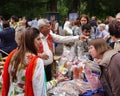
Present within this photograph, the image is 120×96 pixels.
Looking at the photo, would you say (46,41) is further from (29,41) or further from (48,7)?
(48,7)

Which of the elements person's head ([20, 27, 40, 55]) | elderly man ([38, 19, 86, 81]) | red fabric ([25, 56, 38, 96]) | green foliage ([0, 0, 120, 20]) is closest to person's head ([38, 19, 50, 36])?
elderly man ([38, 19, 86, 81])

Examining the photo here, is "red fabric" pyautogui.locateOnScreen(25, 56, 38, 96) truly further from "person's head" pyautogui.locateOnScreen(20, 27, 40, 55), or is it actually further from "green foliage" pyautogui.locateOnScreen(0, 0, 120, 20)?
"green foliage" pyautogui.locateOnScreen(0, 0, 120, 20)

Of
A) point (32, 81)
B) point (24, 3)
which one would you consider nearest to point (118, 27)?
point (32, 81)

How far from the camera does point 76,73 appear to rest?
531 centimetres

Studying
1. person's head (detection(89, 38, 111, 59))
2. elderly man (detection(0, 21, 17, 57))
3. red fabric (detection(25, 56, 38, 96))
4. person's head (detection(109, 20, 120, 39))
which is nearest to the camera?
red fabric (detection(25, 56, 38, 96))

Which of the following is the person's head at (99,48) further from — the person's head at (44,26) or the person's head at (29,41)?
the person's head at (44,26)

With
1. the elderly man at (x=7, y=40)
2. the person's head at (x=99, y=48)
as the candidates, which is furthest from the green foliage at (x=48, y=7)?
the person's head at (x=99, y=48)

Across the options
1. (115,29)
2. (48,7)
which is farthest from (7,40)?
(48,7)

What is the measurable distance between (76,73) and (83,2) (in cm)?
3669

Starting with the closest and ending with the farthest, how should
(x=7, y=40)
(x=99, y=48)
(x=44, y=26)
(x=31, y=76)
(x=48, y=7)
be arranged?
1. (x=31, y=76)
2. (x=99, y=48)
3. (x=44, y=26)
4. (x=7, y=40)
5. (x=48, y=7)

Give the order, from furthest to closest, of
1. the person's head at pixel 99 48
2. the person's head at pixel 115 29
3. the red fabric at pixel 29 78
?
the person's head at pixel 115 29 < the person's head at pixel 99 48 < the red fabric at pixel 29 78

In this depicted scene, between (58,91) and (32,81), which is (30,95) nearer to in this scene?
(32,81)

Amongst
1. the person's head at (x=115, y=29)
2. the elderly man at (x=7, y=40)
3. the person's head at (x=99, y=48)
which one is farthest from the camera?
the elderly man at (x=7, y=40)

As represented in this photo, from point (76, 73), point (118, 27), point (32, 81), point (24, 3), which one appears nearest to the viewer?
point (32, 81)
